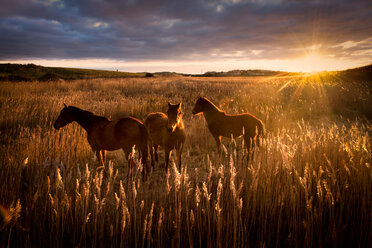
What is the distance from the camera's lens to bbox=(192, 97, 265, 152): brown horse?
14.7ft

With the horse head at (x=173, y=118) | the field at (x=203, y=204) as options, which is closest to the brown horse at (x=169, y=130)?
the horse head at (x=173, y=118)

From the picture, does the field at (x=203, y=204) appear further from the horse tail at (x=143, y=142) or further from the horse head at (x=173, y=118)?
the horse head at (x=173, y=118)

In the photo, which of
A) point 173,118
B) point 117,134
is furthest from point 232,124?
point 117,134

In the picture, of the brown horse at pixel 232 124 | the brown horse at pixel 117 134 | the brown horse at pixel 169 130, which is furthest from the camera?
the brown horse at pixel 232 124

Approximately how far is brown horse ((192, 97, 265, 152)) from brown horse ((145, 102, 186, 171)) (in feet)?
4.07

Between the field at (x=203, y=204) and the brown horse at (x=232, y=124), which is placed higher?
the brown horse at (x=232, y=124)

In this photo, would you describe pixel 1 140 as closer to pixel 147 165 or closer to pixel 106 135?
pixel 106 135

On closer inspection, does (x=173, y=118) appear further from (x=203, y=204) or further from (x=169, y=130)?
(x=203, y=204)

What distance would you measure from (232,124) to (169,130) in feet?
6.28

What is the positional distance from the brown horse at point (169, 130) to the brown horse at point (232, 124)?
1239mm

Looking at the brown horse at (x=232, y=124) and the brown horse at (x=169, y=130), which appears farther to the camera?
the brown horse at (x=232, y=124)

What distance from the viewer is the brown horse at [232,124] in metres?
4.50

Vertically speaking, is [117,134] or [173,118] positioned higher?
[173,118]

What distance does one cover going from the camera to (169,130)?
12.0 ft
